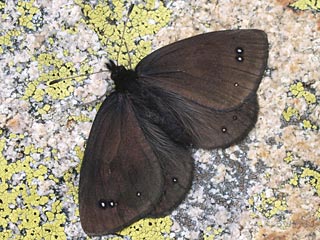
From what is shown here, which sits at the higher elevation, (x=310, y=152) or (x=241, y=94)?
(x=241, y=94)

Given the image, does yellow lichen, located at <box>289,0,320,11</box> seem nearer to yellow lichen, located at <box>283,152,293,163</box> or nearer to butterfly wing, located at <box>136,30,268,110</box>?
butterfly wing, located at <box>136,30,268,110</box>

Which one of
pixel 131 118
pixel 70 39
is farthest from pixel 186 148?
pixel 70 39

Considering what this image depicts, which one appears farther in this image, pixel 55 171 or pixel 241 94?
pixel 55 171

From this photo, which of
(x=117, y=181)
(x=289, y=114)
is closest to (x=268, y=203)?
(x=289, y=114)

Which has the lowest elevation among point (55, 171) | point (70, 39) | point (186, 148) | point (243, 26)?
point (55, 171)

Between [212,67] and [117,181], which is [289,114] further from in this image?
[117,181]

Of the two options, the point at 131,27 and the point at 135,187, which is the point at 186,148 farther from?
the point at 131,27

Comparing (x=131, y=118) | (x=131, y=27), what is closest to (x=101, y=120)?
(x=131, y=118)
